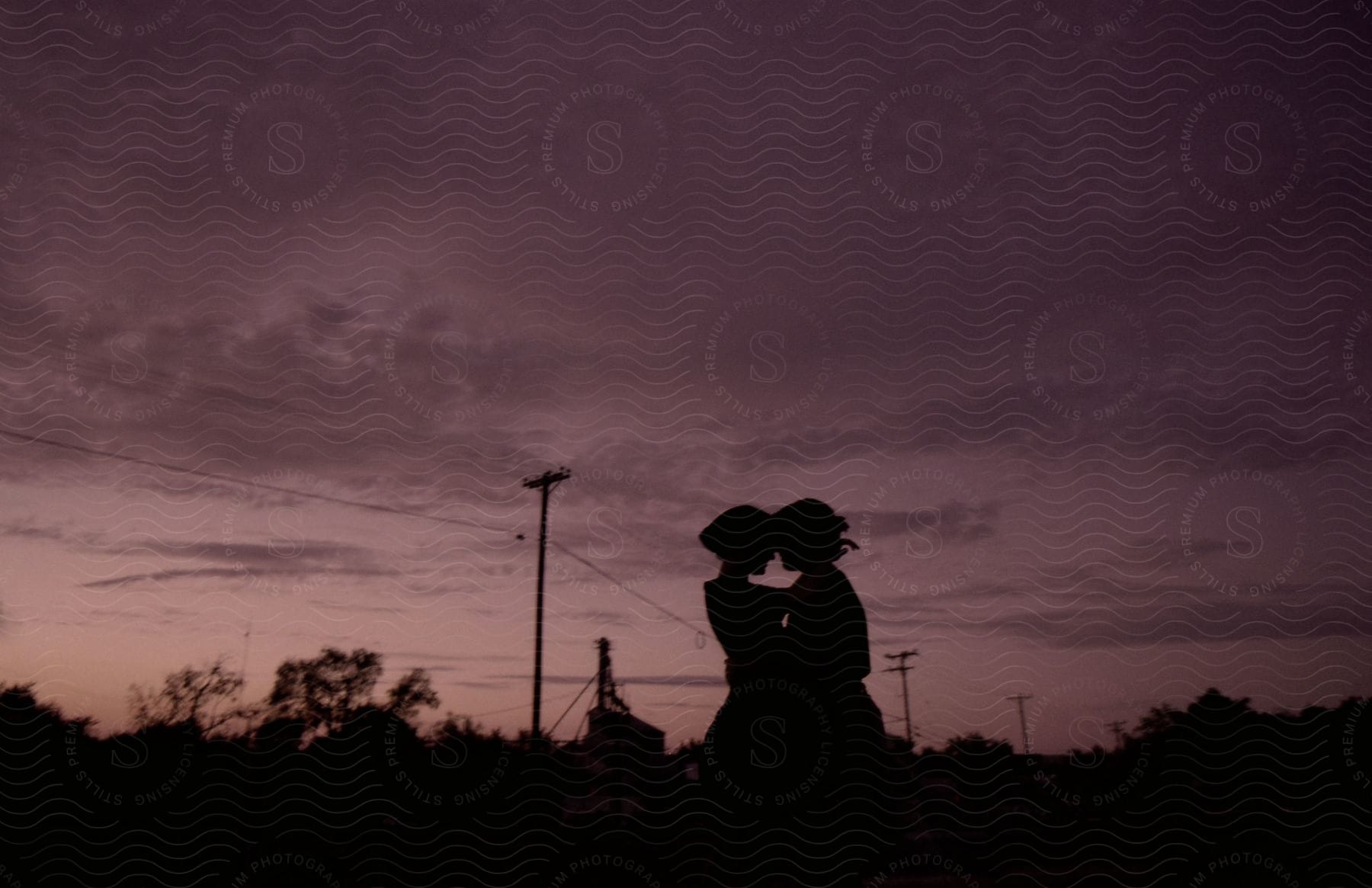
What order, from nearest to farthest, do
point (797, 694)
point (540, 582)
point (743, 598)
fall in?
point (797, 694)
point (743, 598)
point (540, 582)

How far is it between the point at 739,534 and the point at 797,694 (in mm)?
597

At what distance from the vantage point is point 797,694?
2762mm

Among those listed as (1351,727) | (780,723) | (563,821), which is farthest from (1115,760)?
(563,821)

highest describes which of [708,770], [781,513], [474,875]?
[781,513]

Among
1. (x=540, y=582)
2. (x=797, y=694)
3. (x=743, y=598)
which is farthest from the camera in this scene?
(x=540, y=582)

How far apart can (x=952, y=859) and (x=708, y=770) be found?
129 cm

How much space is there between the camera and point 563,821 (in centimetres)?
429

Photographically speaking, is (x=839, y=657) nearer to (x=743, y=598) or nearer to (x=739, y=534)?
(x=743, y=598)

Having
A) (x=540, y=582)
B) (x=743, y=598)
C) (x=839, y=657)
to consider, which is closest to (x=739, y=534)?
(x=743, y=598)

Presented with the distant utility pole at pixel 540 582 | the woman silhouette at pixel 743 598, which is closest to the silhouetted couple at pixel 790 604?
the woman silhouette at pixel 743 598

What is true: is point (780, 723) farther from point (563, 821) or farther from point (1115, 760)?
point (1115, 760)

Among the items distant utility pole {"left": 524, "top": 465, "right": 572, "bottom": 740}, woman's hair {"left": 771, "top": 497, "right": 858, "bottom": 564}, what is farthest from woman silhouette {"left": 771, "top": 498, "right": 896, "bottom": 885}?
distant utility pole {"left": 524, "top": 465, "right": 572, "bottom": 740}

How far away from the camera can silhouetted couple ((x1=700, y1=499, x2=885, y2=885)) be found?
2777 millimetres

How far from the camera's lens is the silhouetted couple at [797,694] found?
278cm
